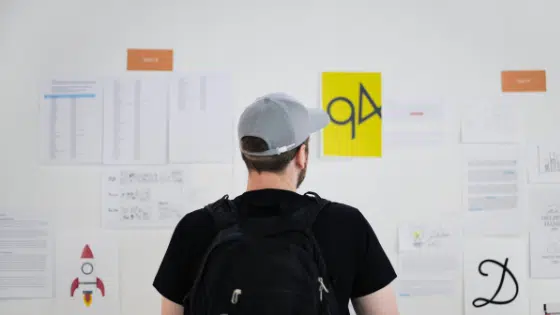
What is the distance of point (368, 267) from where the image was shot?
93cm

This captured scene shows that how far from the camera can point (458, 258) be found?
4.94ft

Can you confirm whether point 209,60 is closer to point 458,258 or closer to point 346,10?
point 346,10

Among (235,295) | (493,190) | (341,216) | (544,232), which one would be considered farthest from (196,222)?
(544,232)

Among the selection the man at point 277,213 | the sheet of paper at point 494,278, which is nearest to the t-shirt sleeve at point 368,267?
the man at point 277,213

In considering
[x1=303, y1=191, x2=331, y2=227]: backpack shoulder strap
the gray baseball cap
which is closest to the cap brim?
the gray baseball cap

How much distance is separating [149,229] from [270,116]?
73 centimetres

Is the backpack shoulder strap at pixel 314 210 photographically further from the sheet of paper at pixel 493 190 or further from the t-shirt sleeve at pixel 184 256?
the sheet of paper at pixel 493 190

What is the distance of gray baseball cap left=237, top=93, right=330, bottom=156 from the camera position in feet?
3.01

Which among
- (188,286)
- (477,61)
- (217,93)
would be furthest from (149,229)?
(477,61)

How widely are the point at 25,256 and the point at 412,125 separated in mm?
1228

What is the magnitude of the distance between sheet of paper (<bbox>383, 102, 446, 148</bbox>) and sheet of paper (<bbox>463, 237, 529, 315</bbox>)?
34cm

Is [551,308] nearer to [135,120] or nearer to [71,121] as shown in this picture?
[135,120]

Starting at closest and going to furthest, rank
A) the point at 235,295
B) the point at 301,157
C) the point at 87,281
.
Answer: the point at 235,295, the point at 301,157, the point at 87,281

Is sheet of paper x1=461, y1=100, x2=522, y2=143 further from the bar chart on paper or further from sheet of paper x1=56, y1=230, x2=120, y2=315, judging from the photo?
sheet of paper x1=56, y1=230, x2=120, y2=315
